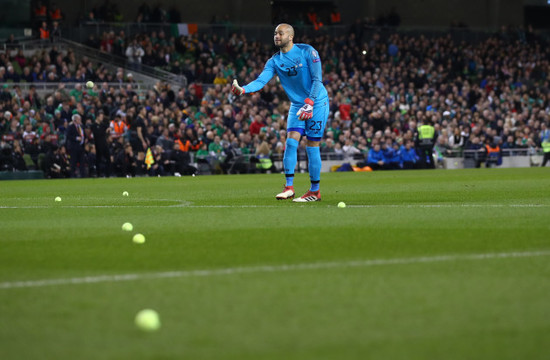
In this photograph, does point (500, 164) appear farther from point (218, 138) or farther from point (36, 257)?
point (36, 257)

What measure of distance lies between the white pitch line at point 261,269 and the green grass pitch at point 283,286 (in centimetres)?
1

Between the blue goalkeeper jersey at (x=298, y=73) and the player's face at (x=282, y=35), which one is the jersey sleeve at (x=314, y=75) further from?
the player's face at (x=282, y=35)

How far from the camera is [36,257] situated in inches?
274

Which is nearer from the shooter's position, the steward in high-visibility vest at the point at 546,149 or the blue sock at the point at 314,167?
the blue sock at the point at 314,167

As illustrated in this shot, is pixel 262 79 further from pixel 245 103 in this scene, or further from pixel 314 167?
pixel 245 103

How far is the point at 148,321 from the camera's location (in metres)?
4.27

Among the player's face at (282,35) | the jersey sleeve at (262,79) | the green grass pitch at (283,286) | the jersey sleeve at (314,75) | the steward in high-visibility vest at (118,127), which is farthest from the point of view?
the steward in high-visibility vest at (118,127)

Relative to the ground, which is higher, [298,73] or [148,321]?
[298,73]

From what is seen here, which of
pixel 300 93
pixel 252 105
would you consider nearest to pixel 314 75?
pixel 300 93

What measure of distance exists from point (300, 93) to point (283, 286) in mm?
8590

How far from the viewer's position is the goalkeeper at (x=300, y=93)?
13.5 m

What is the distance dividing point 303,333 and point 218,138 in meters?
26.5

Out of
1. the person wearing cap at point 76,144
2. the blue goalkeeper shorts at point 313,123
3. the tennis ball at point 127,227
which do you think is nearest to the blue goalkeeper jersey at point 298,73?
the blue goalkeeper shorts at point 313,123

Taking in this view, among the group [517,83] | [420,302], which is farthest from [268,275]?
[517,83]
